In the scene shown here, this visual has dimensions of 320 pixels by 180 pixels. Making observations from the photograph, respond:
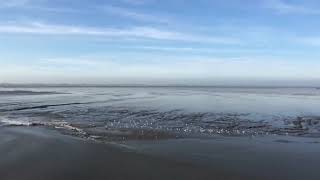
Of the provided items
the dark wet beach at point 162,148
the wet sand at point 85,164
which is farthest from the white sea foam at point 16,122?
the wet sand at point 85,164

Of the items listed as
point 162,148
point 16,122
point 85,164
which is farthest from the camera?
point 16,122

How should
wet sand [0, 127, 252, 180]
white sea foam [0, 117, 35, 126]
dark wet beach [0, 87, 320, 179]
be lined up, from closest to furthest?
wet sand [0, 127, 252, 180]
dark wet beach [0, 87, 320, 179]
white sea foam [0, 117, 35, 126]

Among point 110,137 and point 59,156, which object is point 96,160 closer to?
point 59,156

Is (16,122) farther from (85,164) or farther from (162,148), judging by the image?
(85,164)

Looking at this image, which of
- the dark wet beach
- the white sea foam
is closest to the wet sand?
the dark wet beach

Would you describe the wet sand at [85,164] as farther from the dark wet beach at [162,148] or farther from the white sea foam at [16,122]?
the white sea foam at [16,122]

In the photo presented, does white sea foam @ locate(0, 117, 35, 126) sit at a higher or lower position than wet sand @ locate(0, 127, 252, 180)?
higher

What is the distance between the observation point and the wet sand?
977cm

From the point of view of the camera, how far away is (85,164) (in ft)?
35.3

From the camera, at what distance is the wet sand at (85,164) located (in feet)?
32.1

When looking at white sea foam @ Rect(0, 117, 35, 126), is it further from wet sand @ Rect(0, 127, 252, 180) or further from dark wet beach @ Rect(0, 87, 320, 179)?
wet sand @ Rect(0, 127, 252, 180)

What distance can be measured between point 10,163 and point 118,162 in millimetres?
2694

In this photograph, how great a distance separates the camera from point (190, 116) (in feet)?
73.6

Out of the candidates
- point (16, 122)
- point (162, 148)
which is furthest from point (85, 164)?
point (16, 122)
